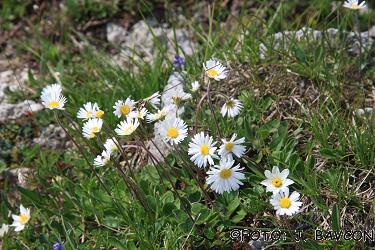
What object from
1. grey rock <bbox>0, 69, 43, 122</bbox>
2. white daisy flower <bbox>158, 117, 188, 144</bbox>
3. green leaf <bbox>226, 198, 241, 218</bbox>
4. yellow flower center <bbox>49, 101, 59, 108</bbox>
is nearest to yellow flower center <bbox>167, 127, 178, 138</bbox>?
white daisy flower <bbox>158, 117, 188, 144</bbox>

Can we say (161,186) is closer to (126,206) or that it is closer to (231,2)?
(126,206)

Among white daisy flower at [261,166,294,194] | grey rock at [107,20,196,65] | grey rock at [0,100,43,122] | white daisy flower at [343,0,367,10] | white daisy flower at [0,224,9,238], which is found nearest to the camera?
white daisy flower at [261,166,294,194]

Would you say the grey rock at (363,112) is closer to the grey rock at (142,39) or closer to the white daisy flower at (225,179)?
the white daisy flower at (225,179)

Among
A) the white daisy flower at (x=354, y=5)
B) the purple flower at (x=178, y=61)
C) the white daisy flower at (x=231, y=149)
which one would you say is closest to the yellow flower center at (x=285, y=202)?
the white daisy flower at (x=231, y=149)

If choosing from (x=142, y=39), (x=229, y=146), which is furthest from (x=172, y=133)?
(x=142, y=39)

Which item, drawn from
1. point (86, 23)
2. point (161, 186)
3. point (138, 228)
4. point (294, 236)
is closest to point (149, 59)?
point (86, 23)

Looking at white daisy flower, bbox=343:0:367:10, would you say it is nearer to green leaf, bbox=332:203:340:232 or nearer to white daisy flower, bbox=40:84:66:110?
green leaf, bbox=332:203:340:232

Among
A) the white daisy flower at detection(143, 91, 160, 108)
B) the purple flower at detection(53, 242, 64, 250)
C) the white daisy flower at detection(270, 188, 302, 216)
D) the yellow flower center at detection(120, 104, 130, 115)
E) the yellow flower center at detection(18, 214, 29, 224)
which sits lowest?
the purple flower at detection(53, 242, 64, 250)
